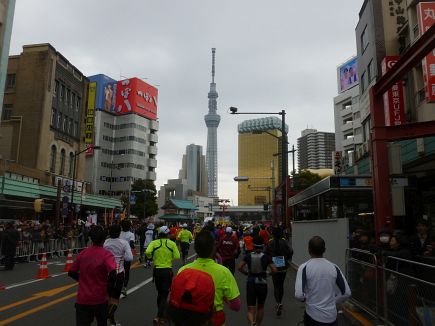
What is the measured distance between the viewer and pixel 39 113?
43.9 meters

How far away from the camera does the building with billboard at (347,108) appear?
227ft

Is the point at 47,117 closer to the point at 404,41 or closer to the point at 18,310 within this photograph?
the point at 404,41

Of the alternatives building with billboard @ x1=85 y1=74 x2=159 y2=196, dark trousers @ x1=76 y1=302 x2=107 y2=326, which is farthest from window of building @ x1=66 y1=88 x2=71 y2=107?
dark trousers @ x1=76 y1=302 x2=107 y2=326

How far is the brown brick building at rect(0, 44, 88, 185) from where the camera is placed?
43.4 metres

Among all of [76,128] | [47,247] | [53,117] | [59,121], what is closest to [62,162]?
[59,121]

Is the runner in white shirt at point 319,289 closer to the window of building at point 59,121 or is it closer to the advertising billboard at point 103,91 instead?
the window of building at point 59,121

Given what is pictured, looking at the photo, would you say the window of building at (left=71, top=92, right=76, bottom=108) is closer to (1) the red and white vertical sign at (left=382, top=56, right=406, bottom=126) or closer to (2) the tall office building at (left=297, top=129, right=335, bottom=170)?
(1) the red and white vertical sign at (left=382, top=56, right=406, bottom=126)

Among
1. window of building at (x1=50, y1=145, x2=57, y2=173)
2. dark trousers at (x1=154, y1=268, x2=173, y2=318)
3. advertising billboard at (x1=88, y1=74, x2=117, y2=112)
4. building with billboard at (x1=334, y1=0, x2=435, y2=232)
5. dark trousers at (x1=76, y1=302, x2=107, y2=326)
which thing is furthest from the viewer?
advertising billboard at (x1=88, y1=74, x2=117, y2=112)

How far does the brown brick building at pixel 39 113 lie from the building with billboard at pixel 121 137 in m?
37.1

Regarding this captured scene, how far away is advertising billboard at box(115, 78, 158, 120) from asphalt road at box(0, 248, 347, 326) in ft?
258

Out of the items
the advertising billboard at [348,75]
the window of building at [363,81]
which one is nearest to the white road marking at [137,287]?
the window of building at [363,81]

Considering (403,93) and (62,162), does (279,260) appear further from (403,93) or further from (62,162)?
(62,162)

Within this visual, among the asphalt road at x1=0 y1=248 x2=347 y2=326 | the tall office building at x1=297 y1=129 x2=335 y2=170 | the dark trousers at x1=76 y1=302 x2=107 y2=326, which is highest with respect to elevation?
the tall office building at x1=297 y1=129 x2=335 y2=170

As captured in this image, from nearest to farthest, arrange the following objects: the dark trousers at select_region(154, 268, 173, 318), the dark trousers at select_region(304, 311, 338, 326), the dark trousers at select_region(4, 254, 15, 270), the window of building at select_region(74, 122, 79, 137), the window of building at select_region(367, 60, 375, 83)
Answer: the dark trousers at select_region(304, 311, 338, 326) → the dark trousers at select_region(154, 268, 173, 318) → the dark trousers at select_region(4, 254, 15, 270) → the window of building at select_region(367, 60, 375, 83) → the window of building at select_region(74, 122, 79, 137)
